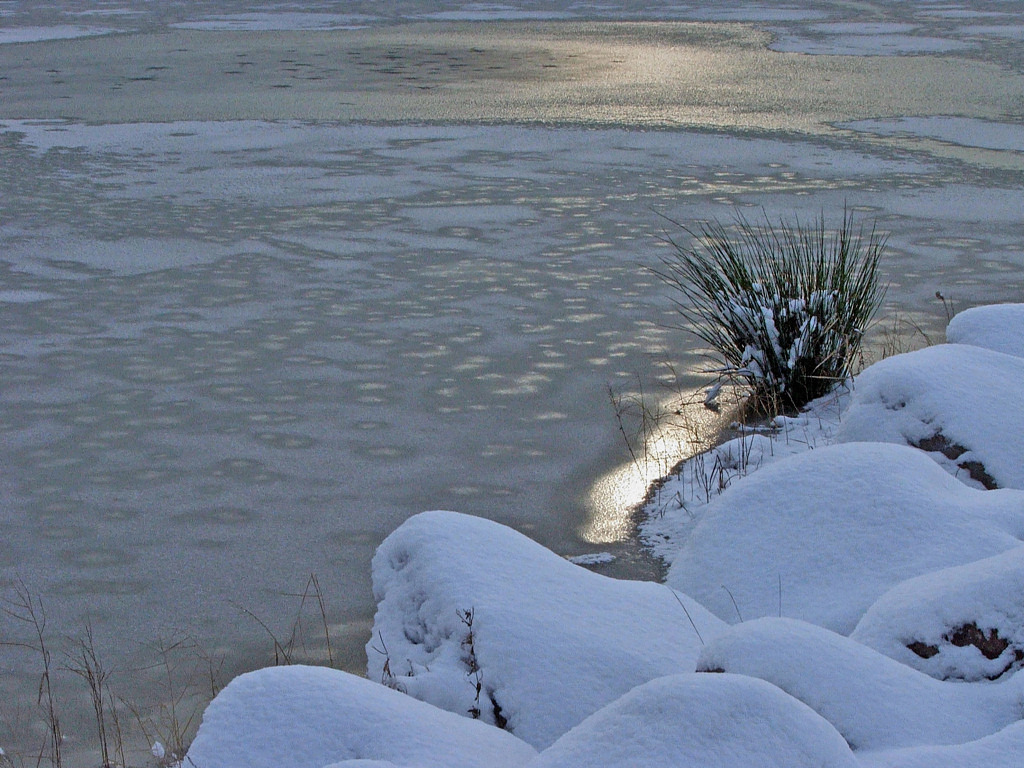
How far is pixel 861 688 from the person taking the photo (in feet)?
6.46

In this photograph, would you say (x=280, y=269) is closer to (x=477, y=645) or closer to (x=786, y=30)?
(x=477, y=645)

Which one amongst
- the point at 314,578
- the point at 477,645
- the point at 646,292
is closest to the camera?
the point at 477,645

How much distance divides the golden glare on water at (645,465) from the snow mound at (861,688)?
5.43 feet

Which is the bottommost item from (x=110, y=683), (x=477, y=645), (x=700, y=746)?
(x=110, y=683)

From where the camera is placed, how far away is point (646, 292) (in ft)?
19.8

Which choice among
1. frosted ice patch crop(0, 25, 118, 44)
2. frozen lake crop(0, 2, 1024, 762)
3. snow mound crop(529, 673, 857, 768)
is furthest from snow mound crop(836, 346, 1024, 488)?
frosted ice patch crop(0, 25, 118, 44)

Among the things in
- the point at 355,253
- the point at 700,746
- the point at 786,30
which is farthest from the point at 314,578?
the point at 786,30

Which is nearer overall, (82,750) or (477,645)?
(477,645)

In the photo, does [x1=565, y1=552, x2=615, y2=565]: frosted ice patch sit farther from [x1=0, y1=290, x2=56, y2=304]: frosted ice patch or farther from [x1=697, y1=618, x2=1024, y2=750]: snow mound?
[x1=0, y1=290, x2=56, y2=304]: frosted ice patch

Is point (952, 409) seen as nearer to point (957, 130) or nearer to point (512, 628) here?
point (512, 628)

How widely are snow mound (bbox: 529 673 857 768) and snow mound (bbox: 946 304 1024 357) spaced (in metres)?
2.77

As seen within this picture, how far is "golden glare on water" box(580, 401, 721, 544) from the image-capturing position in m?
3.81

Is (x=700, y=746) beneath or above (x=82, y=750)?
above

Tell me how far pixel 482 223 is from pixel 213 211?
173 centimetres
